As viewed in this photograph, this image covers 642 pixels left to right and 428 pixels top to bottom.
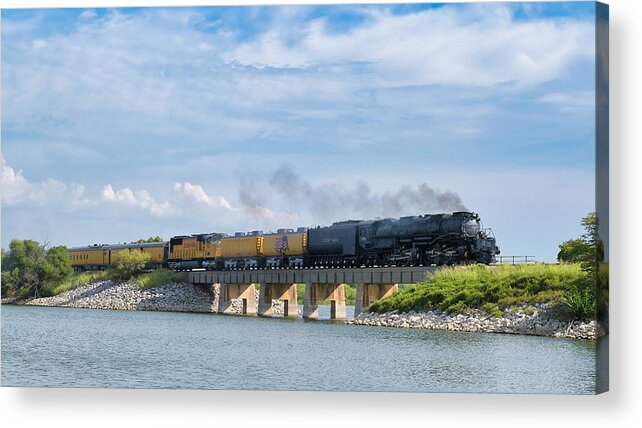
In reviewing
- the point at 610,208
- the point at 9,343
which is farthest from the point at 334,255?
the point at 610,208

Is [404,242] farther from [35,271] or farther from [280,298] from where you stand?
[35,271]

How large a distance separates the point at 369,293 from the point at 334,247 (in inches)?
277

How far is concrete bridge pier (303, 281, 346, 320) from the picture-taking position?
47625 millimetres

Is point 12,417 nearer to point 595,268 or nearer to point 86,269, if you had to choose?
point 595,268

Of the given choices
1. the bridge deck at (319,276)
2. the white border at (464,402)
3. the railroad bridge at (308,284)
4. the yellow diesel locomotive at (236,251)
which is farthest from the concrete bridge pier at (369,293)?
the white border at (464,402)

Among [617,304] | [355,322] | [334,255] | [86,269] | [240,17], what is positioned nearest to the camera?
[617,304]

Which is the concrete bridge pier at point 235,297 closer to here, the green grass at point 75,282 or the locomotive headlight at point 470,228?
the green grass at point 75,282

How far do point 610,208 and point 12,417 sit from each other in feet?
39.1

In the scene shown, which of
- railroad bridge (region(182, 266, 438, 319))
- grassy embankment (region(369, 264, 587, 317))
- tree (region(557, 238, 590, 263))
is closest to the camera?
tree (region(557, 238, 590, 263))

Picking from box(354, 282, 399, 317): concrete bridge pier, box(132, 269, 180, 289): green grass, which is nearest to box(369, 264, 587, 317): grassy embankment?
box(354, 282, 399, 317): concrete bridge pier

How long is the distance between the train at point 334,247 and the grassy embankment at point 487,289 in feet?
12.0

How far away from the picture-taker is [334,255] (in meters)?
49.8

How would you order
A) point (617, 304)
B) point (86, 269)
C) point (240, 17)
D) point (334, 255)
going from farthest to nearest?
point (86, 269)
point (334, 255)
point (240, 17)
point (617, 304)

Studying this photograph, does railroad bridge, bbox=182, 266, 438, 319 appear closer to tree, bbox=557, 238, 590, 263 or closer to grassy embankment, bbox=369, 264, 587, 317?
grassy embankment, bbox=369, 264, 587, 317
